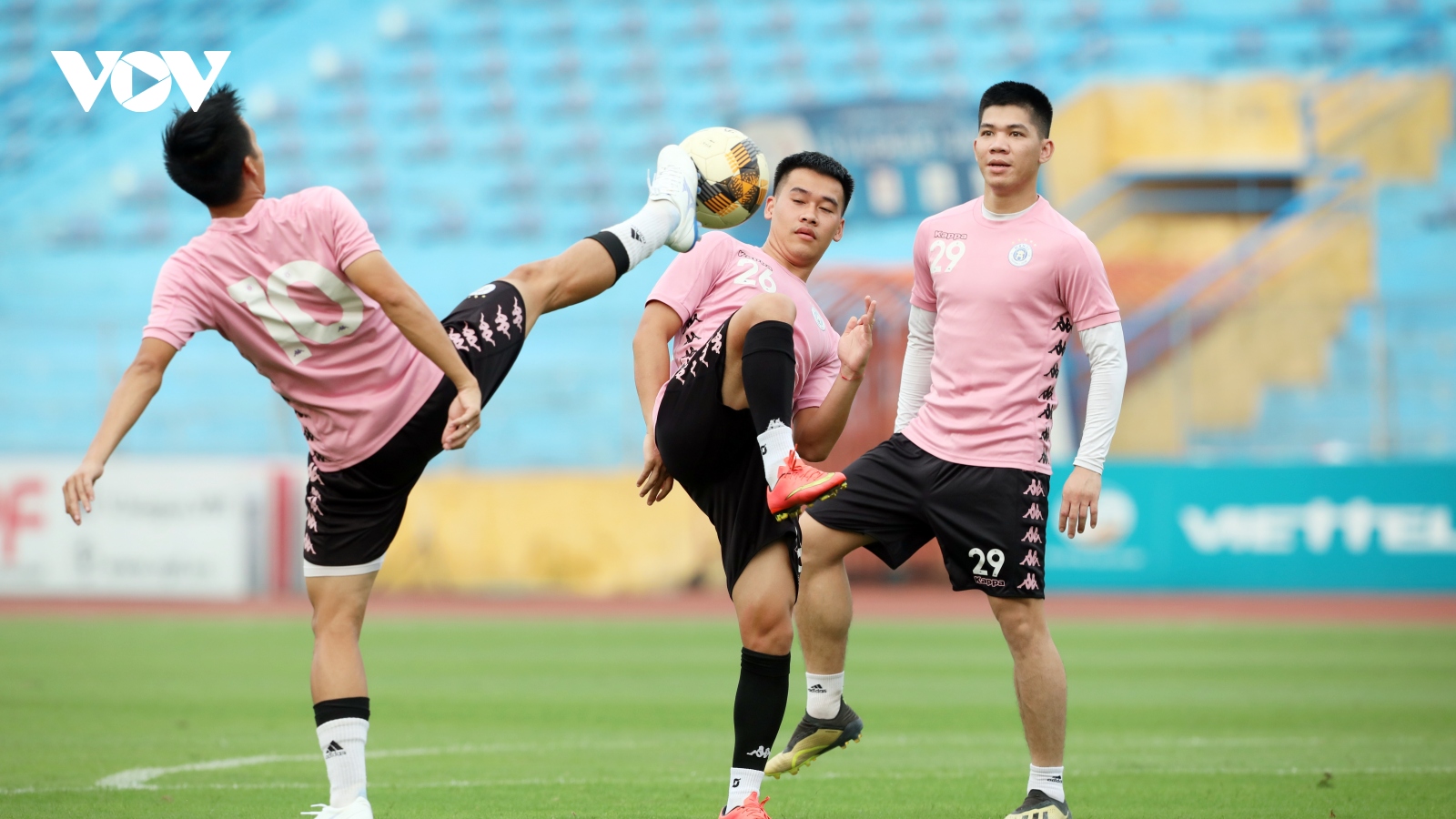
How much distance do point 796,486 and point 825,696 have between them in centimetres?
124

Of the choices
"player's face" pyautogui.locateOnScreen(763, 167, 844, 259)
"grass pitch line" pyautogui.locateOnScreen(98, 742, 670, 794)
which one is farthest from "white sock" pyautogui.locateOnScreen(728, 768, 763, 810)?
"grass pitch line" pyautogui.locateOnScreen(98, 742, 670, 794)

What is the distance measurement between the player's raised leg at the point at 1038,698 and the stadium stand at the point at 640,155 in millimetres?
14041

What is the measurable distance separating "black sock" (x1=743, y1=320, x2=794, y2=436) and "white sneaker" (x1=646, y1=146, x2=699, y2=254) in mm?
1015

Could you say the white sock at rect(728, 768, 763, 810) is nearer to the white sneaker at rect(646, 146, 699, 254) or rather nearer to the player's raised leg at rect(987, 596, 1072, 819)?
the player's raised leg at rect(987, 596, 1072, 819)

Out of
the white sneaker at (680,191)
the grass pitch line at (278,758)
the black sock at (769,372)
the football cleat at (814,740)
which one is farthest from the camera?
the grass pitch line at (278,758)

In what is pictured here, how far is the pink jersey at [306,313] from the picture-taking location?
176 inches

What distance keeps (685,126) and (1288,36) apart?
9877 mm

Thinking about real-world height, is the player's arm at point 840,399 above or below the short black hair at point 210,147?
below

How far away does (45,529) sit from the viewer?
53.4 ft

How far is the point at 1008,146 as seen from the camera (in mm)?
5004

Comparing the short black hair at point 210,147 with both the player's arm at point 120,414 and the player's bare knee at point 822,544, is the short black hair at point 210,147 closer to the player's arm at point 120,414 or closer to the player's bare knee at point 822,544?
the player's arm at point 120,414

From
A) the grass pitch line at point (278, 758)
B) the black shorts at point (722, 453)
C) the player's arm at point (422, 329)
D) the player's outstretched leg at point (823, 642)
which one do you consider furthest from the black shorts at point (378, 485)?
the grass pitch line at point (278, 758)

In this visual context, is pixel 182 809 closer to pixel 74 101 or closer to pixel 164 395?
pixel 164 395

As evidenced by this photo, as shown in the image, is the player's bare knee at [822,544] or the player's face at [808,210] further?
the player's bare knee at [822,544]
